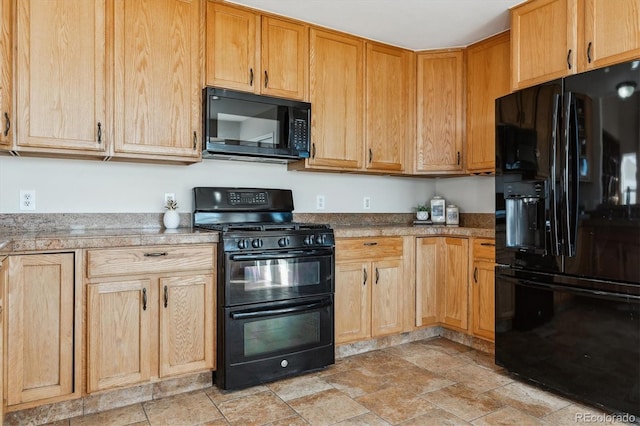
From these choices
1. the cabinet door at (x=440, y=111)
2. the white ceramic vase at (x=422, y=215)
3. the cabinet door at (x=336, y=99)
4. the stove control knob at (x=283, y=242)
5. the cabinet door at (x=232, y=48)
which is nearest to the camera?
the stove control knob at (x=283, y=242)

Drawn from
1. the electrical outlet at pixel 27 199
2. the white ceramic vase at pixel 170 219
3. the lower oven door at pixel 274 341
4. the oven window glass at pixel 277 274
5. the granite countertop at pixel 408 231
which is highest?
the electrical outlet at pixel 27 199

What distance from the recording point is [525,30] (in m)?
2.69

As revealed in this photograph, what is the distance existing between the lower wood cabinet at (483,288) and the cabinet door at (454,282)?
0.07 meters

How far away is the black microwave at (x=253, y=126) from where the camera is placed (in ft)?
8.77

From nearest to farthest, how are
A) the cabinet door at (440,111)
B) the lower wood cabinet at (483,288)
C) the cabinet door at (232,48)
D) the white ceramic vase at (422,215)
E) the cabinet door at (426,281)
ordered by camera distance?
the cabinet door at (232,48), the lower wood cabinet at (483,288), the cabinet door at (426,281), the cabinet door at (440,111), the white ceramic vase at (422,215)

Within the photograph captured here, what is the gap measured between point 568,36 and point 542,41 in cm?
17

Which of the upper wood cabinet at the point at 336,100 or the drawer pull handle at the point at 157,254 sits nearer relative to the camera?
the drawer pull handle at the point at 157,254

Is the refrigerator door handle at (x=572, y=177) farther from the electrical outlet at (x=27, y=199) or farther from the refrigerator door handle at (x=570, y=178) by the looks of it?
the electrical outlet at (x=27, y=199)

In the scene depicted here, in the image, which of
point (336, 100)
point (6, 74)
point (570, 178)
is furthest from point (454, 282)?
point (6, 74)

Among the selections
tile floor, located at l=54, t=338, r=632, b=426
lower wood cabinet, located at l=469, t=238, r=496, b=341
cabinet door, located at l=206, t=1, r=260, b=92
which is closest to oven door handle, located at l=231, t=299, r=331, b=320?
tile floor, located at l=54, t=338, r=632, b=426

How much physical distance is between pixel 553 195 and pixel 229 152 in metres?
1.92

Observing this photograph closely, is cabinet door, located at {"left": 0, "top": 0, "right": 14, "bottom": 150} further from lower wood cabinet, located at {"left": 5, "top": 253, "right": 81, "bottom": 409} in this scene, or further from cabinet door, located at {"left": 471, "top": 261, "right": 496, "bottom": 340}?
cabinet door, located at {"left": 471, "top": 261, "right": 496, "bottom": 340}

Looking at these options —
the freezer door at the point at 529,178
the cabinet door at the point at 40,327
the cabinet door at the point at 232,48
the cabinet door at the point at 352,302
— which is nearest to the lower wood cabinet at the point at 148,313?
the cabinet door at the point at 40,327

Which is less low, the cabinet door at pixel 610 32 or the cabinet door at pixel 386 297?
the cabinet door at pixel 610 32
